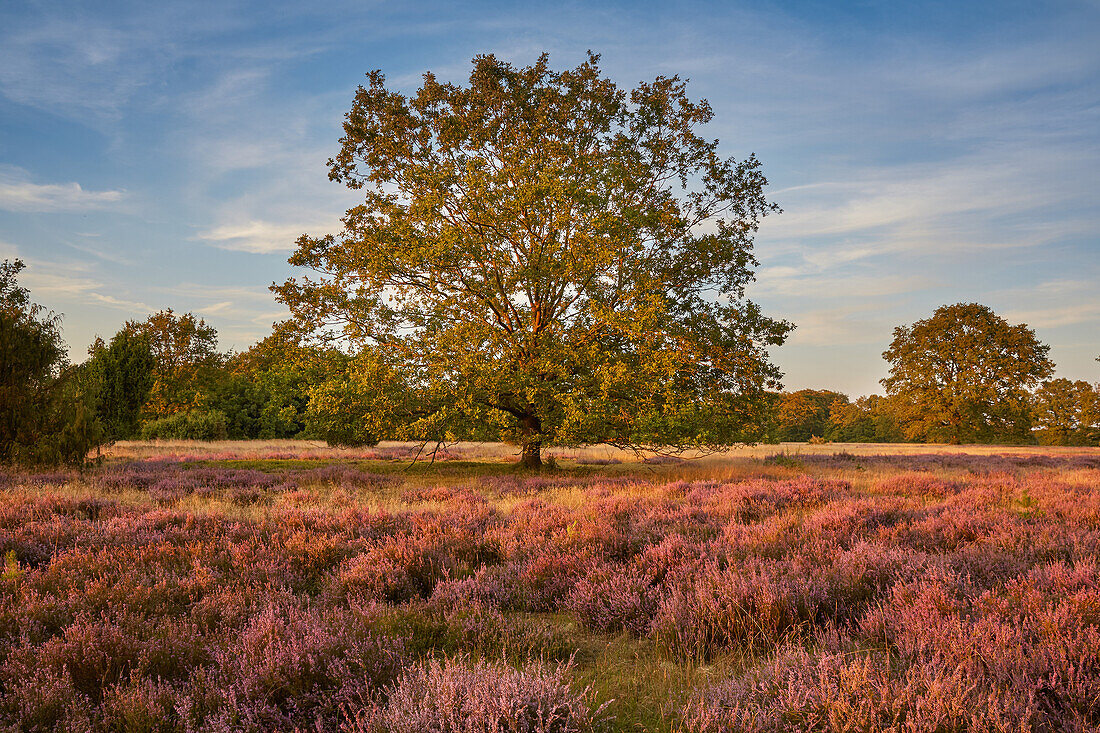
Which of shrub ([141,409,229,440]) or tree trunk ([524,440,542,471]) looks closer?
tree trunk ([524,440,542,471])

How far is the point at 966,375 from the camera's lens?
43.5 metres

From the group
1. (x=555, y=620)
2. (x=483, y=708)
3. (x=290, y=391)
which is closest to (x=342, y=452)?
(x=290, y=391)

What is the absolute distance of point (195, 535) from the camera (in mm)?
6645

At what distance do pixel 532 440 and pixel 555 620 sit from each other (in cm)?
1135

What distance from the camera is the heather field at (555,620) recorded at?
2.74 metres

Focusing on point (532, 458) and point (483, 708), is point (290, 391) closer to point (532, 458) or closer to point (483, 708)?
point (532, 458)

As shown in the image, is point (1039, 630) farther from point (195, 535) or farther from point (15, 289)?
Result: point (15, 289)

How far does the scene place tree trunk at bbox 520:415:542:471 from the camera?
52.1 ft

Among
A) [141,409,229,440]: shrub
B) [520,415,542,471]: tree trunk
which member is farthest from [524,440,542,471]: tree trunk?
[141,409,229,440]: shrub

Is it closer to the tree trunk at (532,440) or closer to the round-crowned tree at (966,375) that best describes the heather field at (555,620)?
the tree trunk at (532,440)

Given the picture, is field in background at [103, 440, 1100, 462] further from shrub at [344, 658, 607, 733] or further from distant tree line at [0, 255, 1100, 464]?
shrub at [344, 658, 607, 733]

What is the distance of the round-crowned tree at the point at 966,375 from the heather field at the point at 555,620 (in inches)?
1680

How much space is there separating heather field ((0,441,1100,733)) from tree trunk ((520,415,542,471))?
7.65 metres

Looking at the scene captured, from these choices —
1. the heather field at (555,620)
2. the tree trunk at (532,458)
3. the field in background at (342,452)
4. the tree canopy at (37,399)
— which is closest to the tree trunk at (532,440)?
the tree trunk at (532,458)
